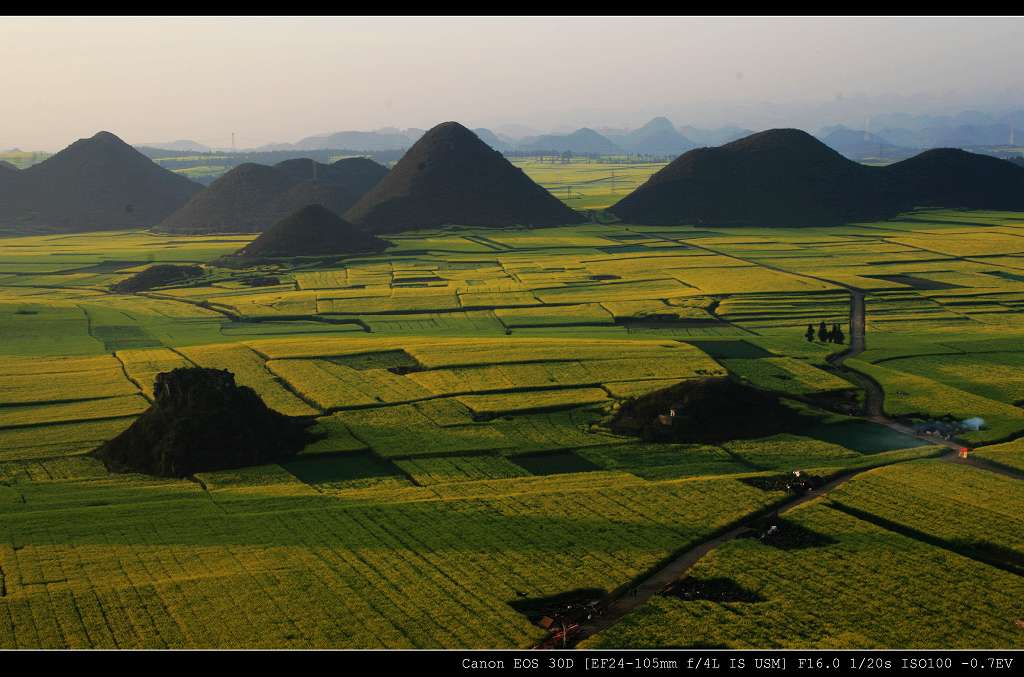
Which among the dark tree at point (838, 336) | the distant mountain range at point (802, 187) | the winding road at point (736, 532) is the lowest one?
the winding road at point (736, 532)

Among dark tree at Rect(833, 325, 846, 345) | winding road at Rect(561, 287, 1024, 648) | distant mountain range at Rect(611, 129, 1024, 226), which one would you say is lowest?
winding road at Rect(561, 287, 1024, 648)

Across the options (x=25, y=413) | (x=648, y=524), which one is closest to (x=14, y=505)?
(x=25, y=413)

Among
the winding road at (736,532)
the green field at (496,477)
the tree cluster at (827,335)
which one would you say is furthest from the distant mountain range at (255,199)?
the winding road at (736,532)

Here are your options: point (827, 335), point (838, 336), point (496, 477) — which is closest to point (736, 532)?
point (496, 477)

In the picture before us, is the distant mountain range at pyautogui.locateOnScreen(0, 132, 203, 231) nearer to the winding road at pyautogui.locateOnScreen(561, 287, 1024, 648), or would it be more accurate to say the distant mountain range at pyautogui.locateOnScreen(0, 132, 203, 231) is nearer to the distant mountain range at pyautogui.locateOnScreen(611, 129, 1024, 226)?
the distant mountain range at pyautogui.locateOnScreen(611, 129, 1024, 226)

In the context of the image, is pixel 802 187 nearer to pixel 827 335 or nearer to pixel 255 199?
pixel 827 335

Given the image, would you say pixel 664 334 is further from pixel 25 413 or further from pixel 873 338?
pixel 25 413

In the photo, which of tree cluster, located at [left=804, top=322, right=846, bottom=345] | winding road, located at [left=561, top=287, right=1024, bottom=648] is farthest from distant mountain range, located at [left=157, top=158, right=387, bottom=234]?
winding road, located at [left=561, top=287, right=1024, bottom=648]

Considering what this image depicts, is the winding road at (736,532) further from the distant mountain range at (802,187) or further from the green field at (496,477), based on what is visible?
the distant mountain range at (802,187)

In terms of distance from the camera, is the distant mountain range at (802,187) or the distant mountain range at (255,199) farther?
the distant mountain range at (255,199)
